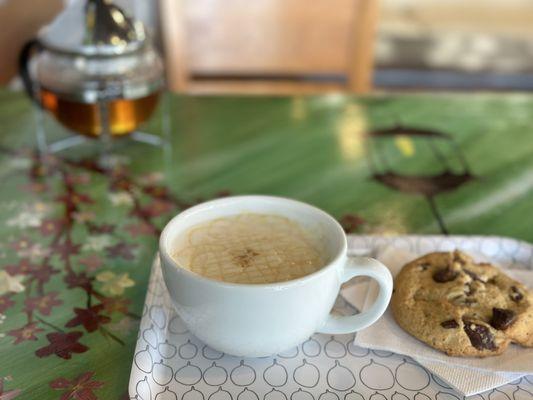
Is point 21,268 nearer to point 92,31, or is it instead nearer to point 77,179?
point 77,179

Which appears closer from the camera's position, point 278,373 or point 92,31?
point 278,373

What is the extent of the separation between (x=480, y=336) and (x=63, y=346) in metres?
0.42

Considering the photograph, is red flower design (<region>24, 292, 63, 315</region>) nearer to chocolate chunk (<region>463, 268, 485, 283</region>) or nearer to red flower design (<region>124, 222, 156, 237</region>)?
red flower design (<region>124, 222, 156, 237</region>)

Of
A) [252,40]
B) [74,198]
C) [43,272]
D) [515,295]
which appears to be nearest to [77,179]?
[74,198]

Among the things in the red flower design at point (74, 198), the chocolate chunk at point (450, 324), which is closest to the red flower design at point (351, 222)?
the chocolate chunk at point (450, 324)

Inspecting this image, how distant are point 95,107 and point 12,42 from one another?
864mm

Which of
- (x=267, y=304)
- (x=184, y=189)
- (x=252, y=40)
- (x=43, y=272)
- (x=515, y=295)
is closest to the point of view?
(x=267, y=304)

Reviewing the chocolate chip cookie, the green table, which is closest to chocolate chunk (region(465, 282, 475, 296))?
the chocolate chip cookie

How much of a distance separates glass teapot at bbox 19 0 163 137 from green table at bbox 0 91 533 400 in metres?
0.09

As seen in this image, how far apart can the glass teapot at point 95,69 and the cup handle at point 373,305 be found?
545 mm

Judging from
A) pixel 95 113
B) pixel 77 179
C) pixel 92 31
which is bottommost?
pixel 77 179

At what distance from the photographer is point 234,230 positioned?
663 mm

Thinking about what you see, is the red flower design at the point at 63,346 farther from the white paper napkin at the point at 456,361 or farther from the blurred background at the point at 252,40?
the blurred background at the point at 252,40

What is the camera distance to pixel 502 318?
609 millimetres
